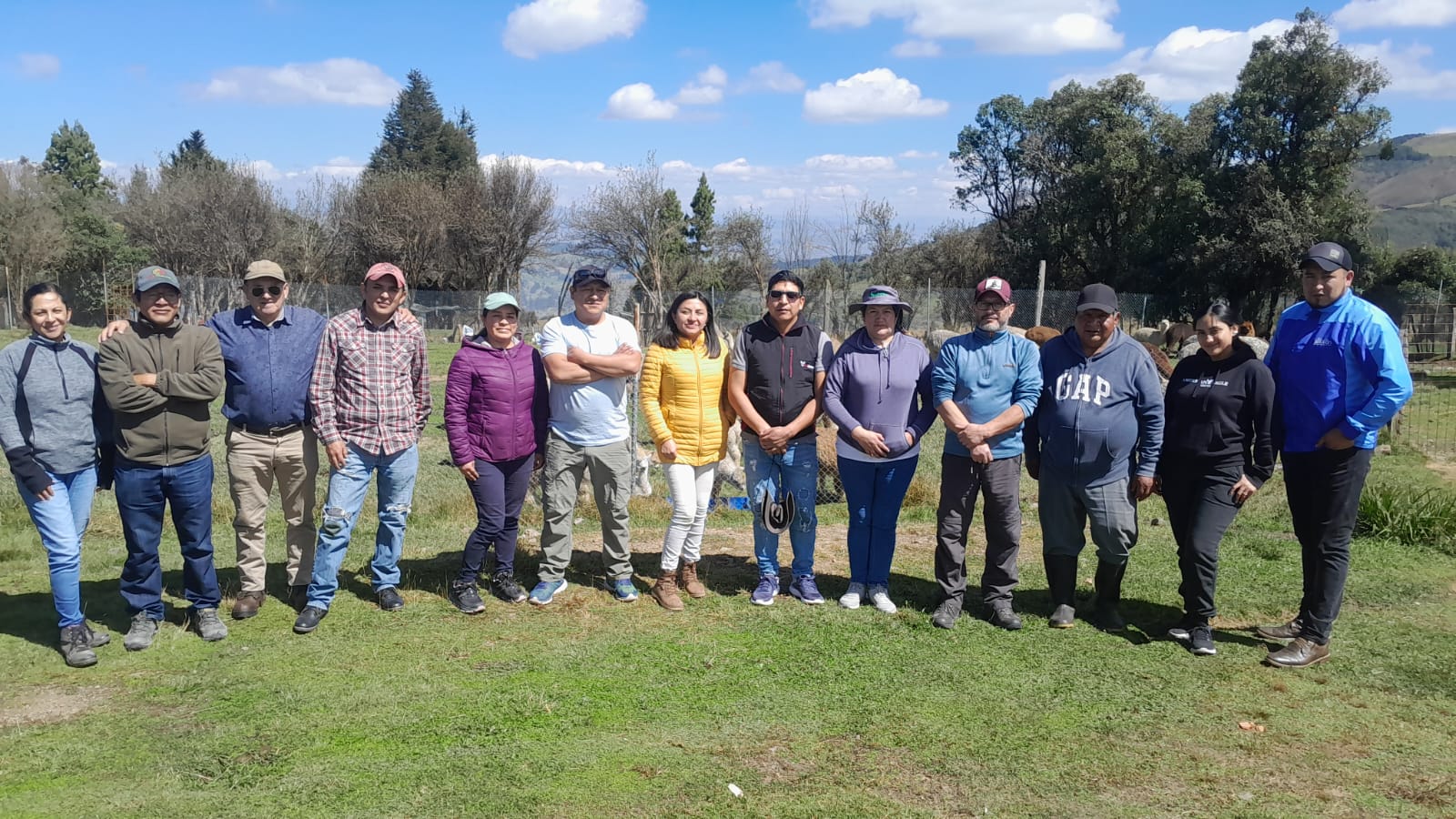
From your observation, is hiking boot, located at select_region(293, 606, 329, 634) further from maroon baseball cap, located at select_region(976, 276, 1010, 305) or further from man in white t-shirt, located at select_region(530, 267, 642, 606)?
maroon baseball cap, located at select_region(976, 276, 1010, 305)

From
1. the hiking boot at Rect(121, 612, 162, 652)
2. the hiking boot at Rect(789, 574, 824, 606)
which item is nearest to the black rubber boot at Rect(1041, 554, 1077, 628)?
the hiking boot at Rect(789, 574, 824, 606)

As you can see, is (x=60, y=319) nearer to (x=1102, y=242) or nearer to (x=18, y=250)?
(x=1102, y=242)

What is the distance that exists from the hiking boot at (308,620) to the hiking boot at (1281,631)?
507cm

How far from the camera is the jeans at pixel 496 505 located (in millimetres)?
5270

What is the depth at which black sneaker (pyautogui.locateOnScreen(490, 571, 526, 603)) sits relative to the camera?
5480 millimetres

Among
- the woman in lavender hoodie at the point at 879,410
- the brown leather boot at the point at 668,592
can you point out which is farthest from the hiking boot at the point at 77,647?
the woman in lavender hoodie at the point at 879,410

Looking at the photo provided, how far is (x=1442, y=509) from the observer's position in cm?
707

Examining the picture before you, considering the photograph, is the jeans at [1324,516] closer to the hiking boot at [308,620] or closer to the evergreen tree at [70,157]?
the hiking boot at [308,620]

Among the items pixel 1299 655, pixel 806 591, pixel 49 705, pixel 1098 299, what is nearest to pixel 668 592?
pixel 806 591

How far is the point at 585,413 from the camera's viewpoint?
5.22 meters

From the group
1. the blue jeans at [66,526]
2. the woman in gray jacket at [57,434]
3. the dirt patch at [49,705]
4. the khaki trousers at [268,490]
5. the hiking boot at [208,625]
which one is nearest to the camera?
the dirt patch at [49,705]

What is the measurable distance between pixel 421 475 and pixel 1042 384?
6585mm

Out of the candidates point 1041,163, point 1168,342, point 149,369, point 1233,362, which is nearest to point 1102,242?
point 1041,163

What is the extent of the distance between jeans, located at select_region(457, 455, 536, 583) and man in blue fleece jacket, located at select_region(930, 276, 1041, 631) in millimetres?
2369
